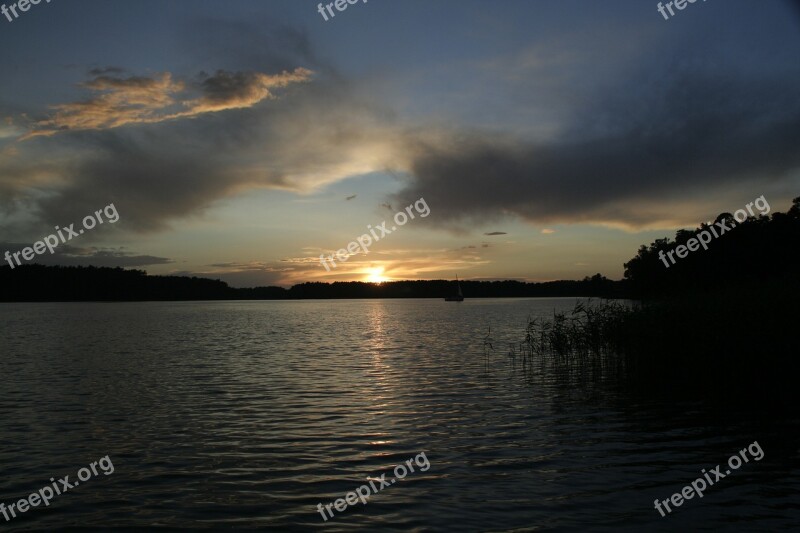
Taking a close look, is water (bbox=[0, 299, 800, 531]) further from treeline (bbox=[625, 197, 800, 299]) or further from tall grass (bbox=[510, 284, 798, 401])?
treeline (bbox=[625, 197, 800, 299])

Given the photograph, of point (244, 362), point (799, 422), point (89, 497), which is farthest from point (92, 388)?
point (799, 422)

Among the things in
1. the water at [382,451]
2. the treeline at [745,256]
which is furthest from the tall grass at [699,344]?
the treeline at [745,256]

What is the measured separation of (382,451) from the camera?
16.2m

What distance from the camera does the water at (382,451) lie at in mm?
11406

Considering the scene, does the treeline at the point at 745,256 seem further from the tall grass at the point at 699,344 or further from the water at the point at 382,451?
the water at the point at 382,451

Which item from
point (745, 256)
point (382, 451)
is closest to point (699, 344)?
point (382, 451)

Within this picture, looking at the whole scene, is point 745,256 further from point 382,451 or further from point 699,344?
point 382,451

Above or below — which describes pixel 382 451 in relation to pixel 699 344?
below

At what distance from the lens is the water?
11406 millimetres

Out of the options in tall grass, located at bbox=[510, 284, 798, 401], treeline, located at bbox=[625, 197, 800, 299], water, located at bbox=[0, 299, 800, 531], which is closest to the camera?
water, located at bbox=[0, 299, 800, 531]

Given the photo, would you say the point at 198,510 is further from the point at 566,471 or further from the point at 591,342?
the point at 591,342

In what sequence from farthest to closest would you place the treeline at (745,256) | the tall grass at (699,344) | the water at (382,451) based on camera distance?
the treeline at (745,256), the tall grass at (699,344), the water at (382,451)

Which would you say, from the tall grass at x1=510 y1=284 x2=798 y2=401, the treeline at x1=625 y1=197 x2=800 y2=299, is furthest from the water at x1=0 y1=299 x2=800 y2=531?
the treeline at x1=625 y1=197 x2=800 y2=299

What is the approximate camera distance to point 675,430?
18.5 m
